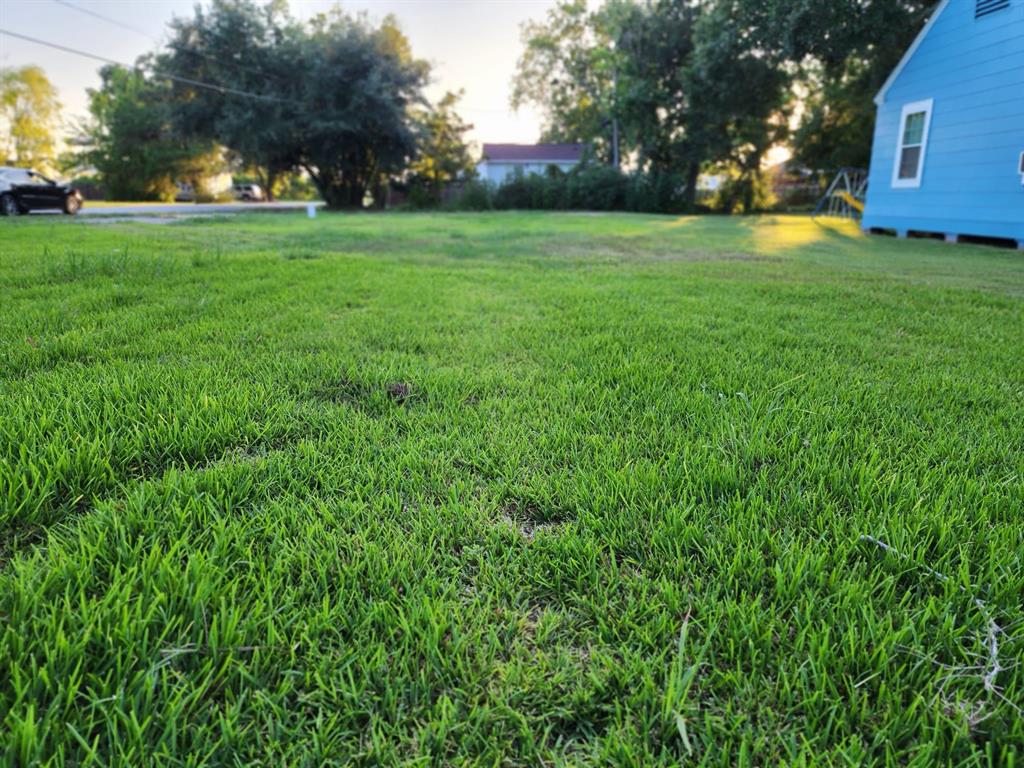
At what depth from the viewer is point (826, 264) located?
6355 mm

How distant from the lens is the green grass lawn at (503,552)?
2.77 ft

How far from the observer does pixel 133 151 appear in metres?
33.9

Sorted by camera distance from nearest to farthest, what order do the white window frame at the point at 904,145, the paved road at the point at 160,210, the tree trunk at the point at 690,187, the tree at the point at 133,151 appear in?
the white window frame at the point at 904,145 → the paved road at the point at 160,210 → the tree trunk at the point at 690,187 → the tree at the point at 133,151

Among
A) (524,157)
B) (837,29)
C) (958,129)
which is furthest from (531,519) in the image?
(524,157)

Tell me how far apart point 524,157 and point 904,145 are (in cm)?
3020

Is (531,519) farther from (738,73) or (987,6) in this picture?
(738,73)

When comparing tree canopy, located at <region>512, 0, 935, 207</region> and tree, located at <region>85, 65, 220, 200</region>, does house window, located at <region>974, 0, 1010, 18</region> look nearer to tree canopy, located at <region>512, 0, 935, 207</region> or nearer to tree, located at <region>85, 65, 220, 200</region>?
tree canopy, located at <region>512, 0, 935, 207</region>

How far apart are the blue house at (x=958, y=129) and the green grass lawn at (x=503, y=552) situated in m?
8.60

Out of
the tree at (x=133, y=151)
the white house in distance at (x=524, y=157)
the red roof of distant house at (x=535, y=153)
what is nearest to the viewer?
the tree at (x=133, y=151)

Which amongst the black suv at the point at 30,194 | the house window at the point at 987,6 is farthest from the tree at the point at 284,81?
the house window at the point at 987,6

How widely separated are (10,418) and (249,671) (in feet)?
4.46

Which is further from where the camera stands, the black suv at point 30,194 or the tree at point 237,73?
the tree at point 237,73

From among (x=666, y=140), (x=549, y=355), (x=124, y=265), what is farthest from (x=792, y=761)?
(x=666, y=140)

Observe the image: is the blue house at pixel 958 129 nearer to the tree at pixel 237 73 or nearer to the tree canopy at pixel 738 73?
the tree canopy at pixel 738 73
